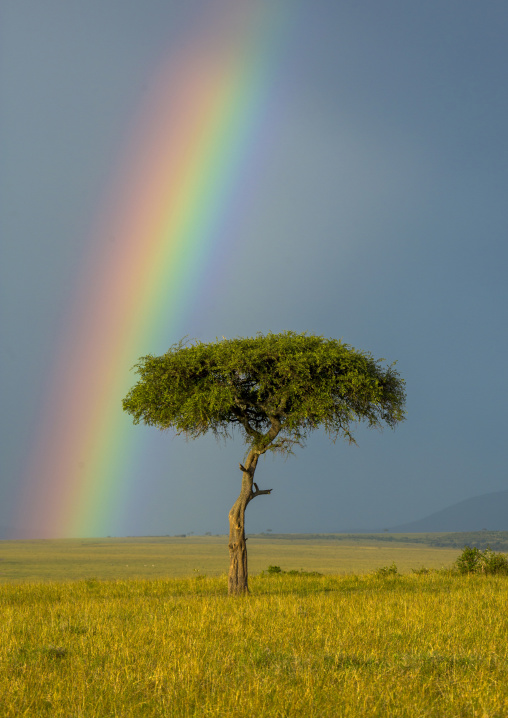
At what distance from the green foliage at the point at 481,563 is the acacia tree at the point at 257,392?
9.73 m

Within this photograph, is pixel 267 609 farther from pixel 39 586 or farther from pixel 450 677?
pixel 39 586

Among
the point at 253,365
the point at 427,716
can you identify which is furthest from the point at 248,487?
the point at 427,716

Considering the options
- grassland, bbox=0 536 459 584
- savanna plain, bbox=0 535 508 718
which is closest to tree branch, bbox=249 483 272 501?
savanna plain, bbox=0 535 508 718

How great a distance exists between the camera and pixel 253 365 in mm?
26500

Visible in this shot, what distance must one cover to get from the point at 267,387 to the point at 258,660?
56.7 ft

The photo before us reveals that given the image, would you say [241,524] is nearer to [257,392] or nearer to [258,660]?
[257,392]

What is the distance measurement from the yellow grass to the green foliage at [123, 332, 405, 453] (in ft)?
31.1

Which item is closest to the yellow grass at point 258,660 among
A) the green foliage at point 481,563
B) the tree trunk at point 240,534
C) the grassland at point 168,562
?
the tree trunk at point 240,534

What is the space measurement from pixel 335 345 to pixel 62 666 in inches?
774

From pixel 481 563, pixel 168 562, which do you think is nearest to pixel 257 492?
pixel 481 563

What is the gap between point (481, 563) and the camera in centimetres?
3241

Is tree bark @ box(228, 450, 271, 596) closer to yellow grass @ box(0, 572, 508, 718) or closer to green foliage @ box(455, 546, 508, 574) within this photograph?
yellow grass @ box(0, 572, 508, 718)

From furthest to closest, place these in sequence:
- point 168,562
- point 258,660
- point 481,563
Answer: point 168,562 → point 481,563 → point 258,660

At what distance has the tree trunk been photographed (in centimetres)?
2486
